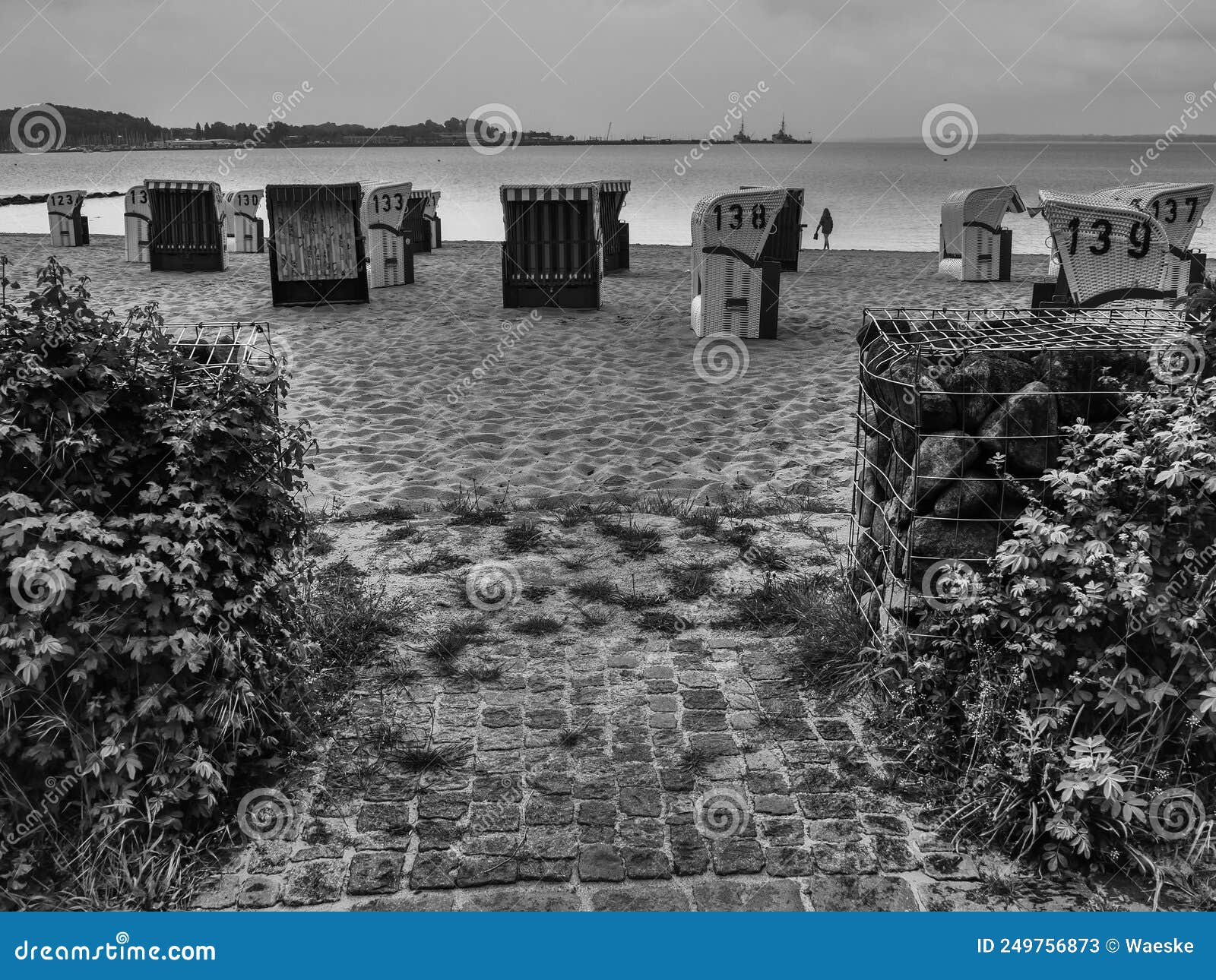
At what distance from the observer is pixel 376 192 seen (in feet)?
49.1

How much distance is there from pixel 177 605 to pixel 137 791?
0.57 metres

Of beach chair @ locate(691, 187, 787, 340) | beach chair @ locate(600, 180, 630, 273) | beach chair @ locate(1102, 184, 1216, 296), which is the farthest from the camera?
beach chair @ locate(600, 180, 630, 273)

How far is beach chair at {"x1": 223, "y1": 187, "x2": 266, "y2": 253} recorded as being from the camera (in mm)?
20344

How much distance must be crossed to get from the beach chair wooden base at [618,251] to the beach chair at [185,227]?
618cm

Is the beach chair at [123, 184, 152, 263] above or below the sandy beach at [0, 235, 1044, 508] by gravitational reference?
above

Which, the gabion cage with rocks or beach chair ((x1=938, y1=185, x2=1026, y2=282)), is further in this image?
beach chair ((x1=938, y1=185, x2=1026, y2=282))

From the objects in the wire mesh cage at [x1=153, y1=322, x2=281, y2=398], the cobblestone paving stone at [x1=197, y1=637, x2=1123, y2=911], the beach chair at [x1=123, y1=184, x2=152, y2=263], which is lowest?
the cobblestone paving stone at [x1=197, y1=637, x2=1123, y2=911]

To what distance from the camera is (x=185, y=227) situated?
57.4 feet

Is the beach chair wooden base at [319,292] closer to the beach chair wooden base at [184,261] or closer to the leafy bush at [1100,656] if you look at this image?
the beach chair wooden base at [184,261]

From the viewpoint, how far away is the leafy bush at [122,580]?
328cm

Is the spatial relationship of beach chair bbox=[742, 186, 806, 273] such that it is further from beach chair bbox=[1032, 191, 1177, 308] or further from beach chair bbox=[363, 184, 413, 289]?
beach chair bbox=[1032, 191, 1177, 308]

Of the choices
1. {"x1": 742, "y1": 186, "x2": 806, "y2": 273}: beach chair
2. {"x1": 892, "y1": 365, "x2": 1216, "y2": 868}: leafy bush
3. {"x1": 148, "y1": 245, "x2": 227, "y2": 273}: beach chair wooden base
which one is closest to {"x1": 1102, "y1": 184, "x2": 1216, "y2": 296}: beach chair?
{"x1": 742, "y1": 186, "x2": 806, "y2": 273}: beach chair

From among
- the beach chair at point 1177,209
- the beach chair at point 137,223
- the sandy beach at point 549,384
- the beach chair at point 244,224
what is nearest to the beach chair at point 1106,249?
the beach chair at point 1177,209

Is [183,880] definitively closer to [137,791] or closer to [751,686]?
[137,791]
